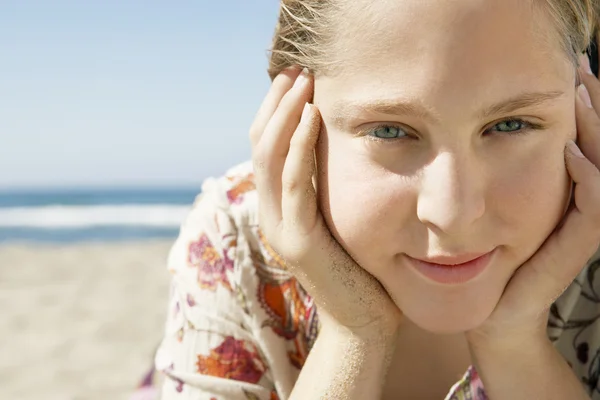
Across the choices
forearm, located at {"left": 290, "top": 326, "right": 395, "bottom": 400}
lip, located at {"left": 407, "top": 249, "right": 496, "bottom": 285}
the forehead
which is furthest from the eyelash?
forearm, located at {"left": 290, "top": 326, "right": 395, "bottom": 400}

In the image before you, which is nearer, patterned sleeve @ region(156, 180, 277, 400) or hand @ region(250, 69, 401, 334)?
hand @ region(250, 69, 401, 334)

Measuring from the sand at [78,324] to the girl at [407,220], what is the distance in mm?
2622

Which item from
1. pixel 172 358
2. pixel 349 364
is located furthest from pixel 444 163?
pixel 172 358

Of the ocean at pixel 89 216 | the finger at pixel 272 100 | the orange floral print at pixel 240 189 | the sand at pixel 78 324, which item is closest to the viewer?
the finger at pixel 272 100

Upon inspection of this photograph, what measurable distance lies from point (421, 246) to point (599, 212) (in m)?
0.56

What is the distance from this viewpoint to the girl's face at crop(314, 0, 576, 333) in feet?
5.39

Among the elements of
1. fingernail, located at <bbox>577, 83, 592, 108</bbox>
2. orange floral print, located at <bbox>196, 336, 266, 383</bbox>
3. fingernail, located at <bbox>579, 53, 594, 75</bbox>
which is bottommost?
orange floral print, located at <bbox>196, 336, 266, 383</bbox>

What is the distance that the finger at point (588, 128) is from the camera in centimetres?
199

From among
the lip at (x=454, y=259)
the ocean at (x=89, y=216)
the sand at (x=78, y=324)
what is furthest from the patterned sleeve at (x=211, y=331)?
the ocean at (x=89, y=216)

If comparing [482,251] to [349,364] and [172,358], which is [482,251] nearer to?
[349,364]

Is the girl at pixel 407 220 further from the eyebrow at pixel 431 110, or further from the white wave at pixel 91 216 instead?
the white wave at pixel 91 216

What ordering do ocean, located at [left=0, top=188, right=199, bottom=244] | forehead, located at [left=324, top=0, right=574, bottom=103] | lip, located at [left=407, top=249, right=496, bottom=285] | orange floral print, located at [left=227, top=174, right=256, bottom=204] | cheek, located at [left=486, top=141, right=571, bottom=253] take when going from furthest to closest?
ocean, located at [left=0, top=188, right=199, bottom=244] < orange floral print, located at [left=227, top=174, right=256, bottom=204] < lip, located at [left=407, top=249, right=496, bottom=285] < cheek, located at [left=486, top=141, right=571, bottom=253] < forehead, located at [left=324, top=0, right=574, bottom=103]

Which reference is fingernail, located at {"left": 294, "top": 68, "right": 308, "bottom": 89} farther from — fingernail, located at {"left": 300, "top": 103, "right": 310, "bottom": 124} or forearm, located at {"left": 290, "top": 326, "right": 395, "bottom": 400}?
forearm, located at {"left": 290, "top": 326, "right": 395, "bottom": 400}

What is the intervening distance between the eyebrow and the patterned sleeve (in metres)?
0.85
